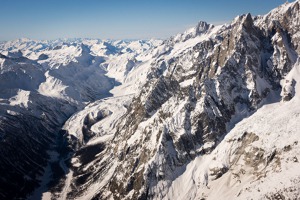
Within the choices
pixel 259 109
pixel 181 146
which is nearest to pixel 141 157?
pixel 181 146

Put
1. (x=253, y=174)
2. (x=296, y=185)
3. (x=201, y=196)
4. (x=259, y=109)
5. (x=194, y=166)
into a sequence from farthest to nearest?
(x=259, y=109) → (x=194, y=166) → (x=201, y=196) → (x=253, y=174) → (x=296, y=185)

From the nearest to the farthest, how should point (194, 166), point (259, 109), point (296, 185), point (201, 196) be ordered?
point (296, 185), point (201, 196), point (194, 166), point (259, 109)

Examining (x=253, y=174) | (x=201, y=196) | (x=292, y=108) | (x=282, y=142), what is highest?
(x=292, y=108)

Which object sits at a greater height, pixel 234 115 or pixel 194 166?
pixel 234 115

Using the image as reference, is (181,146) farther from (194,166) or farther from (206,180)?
(206,180)

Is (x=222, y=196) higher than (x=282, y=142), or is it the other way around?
(x=282, y=142)

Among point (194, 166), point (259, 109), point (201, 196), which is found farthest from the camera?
point (259, 109)

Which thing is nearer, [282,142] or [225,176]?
[282,142]

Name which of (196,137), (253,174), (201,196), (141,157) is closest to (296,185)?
(253,174)

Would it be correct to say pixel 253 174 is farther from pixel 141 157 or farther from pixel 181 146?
pixel 141 157
